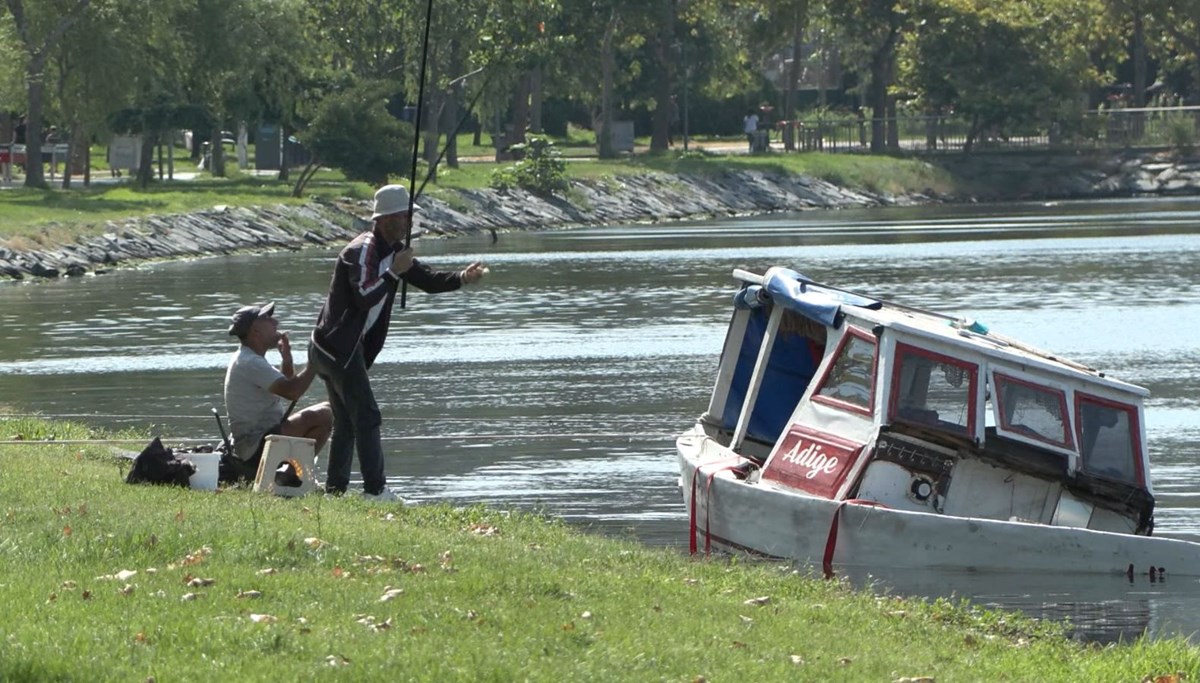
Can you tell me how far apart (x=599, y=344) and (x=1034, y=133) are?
211ft

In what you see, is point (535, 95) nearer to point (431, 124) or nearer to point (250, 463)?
point (431, 124)

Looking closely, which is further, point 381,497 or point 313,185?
point 313,185

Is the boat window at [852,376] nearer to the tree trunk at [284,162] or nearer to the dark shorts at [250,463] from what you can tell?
the dark shorts at [250,463]

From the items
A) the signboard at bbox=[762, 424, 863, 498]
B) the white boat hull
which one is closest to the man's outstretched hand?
the white boat hull

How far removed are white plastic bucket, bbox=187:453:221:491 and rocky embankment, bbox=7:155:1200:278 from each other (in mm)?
28489

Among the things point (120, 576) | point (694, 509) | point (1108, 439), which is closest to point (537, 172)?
point (694, 509)

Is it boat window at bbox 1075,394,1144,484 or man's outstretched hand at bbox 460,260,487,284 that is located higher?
man's outstretched hand at bbox 460,260,487,284

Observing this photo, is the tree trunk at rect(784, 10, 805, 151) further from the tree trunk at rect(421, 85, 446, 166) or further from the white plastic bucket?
the white plastic bucket

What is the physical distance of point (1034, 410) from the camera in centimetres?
1507

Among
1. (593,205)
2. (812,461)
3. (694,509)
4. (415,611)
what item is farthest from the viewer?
(593,205)

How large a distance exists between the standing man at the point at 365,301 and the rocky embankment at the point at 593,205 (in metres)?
29.1

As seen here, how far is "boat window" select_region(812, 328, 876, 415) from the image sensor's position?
1523cm

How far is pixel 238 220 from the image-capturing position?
57.8 m

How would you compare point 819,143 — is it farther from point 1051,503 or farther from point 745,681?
point 745,681
